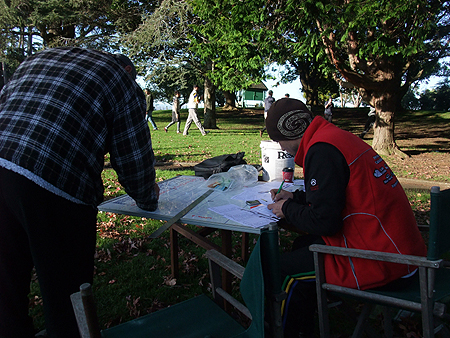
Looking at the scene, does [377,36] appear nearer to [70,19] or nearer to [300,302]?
[300,302]

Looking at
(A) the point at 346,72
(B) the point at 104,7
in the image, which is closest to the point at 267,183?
(A) the point at 346,72

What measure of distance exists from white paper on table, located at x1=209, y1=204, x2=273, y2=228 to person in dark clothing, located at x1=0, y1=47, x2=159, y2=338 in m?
0.71

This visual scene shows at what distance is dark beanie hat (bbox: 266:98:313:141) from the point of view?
199 cm

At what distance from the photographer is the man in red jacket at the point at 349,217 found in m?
1.63

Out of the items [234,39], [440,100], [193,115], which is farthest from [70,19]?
[440,100]

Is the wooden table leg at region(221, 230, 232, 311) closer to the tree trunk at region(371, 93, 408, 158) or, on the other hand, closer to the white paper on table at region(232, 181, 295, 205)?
the white paper on table at region(232, 181, 295, 205)

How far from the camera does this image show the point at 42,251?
1.48 m

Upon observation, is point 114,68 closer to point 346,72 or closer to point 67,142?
point 67,142

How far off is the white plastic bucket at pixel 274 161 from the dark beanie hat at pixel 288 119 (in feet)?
2.55

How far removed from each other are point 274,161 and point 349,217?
4.34 feet

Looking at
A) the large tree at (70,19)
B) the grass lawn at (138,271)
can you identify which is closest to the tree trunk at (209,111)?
the large tree at (70,19)

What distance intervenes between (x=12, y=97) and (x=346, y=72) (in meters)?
8.99

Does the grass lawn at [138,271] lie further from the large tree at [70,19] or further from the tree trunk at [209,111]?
the large tree at [70,19]

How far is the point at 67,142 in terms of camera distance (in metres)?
1.52
